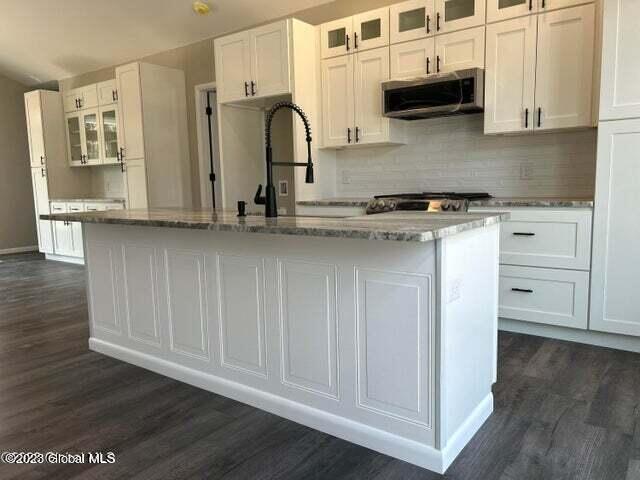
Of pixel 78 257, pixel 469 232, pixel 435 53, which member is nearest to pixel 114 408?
pixel 469 232

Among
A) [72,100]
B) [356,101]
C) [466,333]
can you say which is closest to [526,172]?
[356,101]

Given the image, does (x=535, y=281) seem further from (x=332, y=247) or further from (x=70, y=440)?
(x=70, y=440)

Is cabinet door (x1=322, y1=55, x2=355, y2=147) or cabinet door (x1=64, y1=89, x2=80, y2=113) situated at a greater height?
cabinet door (x1=64, y1=89, x2=80, y2=113)

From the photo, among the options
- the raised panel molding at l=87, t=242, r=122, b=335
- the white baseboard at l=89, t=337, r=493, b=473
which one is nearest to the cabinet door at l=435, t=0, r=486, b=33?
the white baseboard at l=89, t=337, r=493, b=473

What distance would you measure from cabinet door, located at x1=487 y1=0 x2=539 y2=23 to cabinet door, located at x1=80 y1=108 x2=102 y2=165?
507 centimetres

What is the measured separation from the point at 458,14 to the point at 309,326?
2643mm

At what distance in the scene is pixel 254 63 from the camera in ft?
14.1

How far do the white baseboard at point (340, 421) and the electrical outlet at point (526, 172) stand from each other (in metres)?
2.07

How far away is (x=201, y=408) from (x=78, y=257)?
4.99 m

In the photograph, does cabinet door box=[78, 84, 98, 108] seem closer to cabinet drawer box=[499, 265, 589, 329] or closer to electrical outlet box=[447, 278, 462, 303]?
cabinet drawer box=[499, 265, 589, 329]

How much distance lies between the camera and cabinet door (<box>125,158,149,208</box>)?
557 cm

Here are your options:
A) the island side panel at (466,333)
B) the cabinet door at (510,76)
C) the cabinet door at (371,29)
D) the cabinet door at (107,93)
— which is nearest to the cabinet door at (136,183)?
the cabinet door at (107,93)

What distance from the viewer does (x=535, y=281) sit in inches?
126

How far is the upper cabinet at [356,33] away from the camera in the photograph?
386 cm
